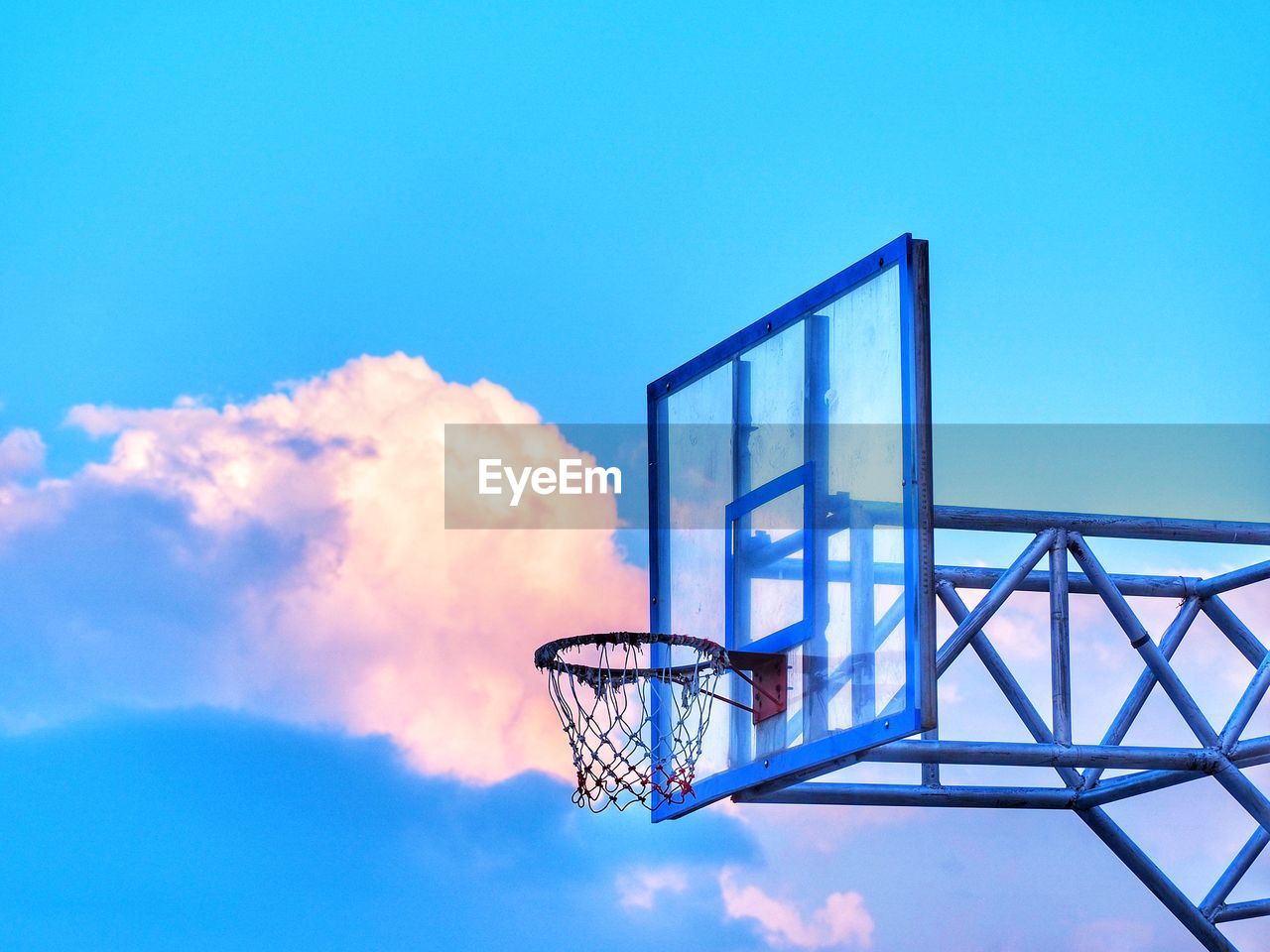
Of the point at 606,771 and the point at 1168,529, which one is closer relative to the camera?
the point at 606,771

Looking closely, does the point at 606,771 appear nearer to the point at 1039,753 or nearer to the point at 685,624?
the point at 685,624

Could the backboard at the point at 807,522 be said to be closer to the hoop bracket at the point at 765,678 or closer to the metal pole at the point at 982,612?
the hoop bracket at the point at 765,678

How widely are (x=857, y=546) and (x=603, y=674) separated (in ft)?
5.30

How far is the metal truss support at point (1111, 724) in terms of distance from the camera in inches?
418

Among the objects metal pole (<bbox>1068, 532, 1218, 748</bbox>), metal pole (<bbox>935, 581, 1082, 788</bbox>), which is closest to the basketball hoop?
metal pole (<bbox>935, 581, 1082, 788</bbox>)

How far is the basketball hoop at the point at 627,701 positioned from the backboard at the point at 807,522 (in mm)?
83

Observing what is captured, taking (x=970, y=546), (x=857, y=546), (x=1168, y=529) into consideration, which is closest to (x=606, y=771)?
(x=857, y=546)

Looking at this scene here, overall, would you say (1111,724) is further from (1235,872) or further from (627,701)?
(627,701)

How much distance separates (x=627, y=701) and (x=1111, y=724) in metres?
3.08

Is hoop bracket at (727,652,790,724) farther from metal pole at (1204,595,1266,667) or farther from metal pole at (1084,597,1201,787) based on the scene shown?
metal pole at (1204,595,1266,667)

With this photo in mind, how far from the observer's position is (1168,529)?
11422mm

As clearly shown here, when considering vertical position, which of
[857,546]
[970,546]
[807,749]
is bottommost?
[807,749]

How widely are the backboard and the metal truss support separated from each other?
609mm

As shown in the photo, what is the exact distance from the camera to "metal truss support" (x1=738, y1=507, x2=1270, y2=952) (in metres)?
10.6
